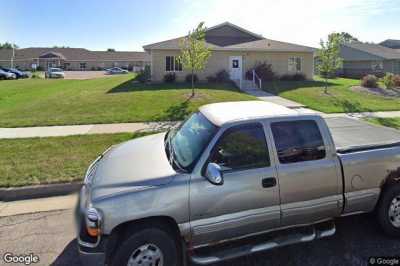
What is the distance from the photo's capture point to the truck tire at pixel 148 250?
116 inches

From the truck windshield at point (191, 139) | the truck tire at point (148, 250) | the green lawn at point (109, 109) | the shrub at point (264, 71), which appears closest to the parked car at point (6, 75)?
the green lawn at point (109, 109)

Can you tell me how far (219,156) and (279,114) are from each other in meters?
0.93

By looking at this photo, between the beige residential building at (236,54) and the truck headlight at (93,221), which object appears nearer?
the truck headlight at (93,221)

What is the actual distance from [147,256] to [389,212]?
3.03m

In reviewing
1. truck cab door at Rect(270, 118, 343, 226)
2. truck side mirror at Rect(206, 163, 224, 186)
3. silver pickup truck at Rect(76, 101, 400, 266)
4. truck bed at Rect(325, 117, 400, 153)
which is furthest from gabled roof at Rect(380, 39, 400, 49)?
truck side mirror at Rect(206, 163, 224, 186)

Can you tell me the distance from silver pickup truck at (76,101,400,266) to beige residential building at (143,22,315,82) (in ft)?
70.8

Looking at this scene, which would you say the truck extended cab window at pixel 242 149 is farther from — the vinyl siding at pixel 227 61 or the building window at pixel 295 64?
the building window at pixel 295 64

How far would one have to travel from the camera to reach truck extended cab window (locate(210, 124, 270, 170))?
3301 mm

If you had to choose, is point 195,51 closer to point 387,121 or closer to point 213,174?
point 387,121

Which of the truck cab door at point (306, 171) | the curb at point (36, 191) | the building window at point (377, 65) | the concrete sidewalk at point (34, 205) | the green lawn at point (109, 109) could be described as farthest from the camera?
the building window at point (377, 65)

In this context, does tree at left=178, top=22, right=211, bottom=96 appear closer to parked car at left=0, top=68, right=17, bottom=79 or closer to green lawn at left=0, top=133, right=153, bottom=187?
green lawn at left=0, top=133, right=153, bottom=187

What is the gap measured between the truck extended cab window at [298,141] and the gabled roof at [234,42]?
21.8 metres

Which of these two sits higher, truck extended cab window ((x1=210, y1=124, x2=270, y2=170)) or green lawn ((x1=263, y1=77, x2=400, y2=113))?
green lawn ((x1=263, y1=77, x2=400, y2=113))

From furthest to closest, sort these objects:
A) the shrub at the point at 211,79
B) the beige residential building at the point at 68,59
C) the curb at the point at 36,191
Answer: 1. the beige residential building at the point at 68,59
2. the shrub at the point at 211,79
3. the curb at the point at 36,191
